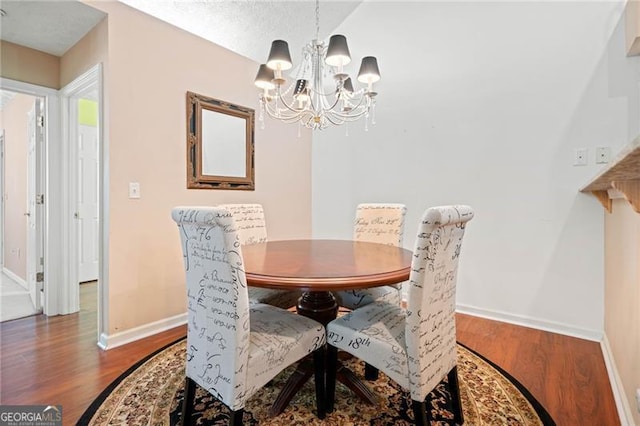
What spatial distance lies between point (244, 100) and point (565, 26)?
2.61 meters

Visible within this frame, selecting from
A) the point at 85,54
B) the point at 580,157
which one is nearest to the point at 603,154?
the point at 580,157

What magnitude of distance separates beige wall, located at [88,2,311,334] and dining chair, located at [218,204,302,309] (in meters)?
0.51

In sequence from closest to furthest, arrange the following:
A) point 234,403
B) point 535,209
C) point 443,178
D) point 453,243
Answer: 1. point 234,403
2. point 453,243
3. point 535,209
4. point 443,178

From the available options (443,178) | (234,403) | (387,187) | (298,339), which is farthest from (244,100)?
(234,403)

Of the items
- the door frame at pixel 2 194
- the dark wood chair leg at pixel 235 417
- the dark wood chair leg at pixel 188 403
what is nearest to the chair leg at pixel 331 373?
the dark wood chair leg at pixel 235 417

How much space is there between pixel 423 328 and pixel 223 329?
74 centimetres

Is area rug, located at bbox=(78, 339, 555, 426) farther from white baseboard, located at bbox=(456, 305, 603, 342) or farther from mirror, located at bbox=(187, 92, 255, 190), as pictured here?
mirror, located at bbox=(187, 92, 255, 190)

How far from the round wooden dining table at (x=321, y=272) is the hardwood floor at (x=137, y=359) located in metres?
0.93

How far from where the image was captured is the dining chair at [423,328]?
116cm

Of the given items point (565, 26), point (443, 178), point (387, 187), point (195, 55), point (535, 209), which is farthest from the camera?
point (387, 187)

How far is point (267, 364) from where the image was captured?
4.14ft

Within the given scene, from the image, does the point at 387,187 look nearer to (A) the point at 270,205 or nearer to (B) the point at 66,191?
(A) the point at 270,205

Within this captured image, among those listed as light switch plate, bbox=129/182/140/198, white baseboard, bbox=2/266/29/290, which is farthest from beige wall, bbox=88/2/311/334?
white baseboard, bbox=2/266/29/290

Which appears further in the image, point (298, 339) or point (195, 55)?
point (195, 55)
